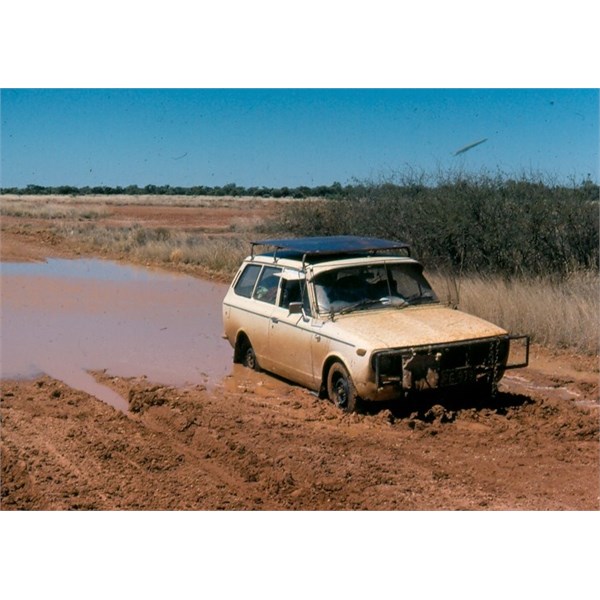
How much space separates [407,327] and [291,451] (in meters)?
2.08

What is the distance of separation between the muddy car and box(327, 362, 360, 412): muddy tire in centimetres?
1

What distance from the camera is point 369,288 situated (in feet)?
34.2

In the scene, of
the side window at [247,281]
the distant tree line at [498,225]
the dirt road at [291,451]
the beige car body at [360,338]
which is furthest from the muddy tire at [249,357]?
the distant tree line at [498,225]

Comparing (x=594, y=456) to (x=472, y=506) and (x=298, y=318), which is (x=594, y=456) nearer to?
(x=472, y=506)

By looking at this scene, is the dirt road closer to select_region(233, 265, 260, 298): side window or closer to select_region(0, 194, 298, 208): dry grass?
select_region(233, 265, 260, 298): side window

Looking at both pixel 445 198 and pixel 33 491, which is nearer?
pixel 33 491

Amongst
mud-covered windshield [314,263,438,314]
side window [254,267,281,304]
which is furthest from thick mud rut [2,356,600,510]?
side window [254,267,281,304]

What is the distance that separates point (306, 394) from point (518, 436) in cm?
285

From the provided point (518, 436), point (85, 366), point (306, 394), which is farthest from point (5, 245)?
point (518, 436)

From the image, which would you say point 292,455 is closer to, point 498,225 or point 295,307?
point 295,307

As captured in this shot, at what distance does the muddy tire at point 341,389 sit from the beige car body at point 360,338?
102 mm

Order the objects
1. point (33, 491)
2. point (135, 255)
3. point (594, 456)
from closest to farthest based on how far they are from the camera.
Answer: point (33, 491)
point (594, 456)
point (135, 255)

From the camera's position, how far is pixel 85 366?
13102mm

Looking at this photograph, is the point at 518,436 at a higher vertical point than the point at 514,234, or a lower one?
lower
